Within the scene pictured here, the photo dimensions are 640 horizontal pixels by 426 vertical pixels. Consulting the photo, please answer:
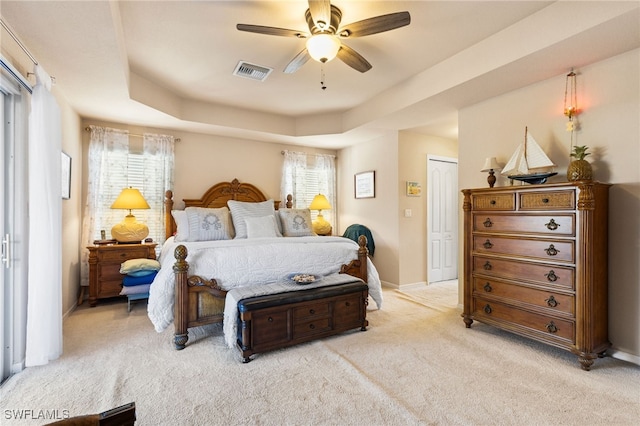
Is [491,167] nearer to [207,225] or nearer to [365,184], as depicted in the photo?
[365,184]

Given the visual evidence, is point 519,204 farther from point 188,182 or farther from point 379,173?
point 188,182

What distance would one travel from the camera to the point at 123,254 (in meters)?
3.92

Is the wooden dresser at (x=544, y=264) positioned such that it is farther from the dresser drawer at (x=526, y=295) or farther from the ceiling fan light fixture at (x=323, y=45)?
the ceiling fan light fixture at (x=323, y=45)

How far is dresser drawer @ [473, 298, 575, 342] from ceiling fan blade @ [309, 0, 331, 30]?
9.27ft

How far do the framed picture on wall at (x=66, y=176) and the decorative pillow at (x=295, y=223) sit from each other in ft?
8.15

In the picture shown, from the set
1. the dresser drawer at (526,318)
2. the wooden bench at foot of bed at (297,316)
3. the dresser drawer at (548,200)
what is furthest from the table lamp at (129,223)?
the dresser drawer at (548,200)

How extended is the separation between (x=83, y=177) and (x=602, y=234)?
5722mm

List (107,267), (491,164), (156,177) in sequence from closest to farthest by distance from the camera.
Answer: (491,164)
(107,267)
(156,177)

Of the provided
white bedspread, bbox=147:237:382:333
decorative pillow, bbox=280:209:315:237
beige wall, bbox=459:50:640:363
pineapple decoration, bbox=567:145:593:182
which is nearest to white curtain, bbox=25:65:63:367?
white bedspread, bbox=147:237:382:333

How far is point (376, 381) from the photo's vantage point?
2145 millimetres

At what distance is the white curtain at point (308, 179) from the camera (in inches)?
218

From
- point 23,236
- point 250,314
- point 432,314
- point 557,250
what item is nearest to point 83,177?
point 23,236

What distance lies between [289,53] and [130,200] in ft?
9.08

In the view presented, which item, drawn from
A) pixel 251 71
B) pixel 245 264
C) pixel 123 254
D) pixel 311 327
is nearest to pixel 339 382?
pixel 311 327
